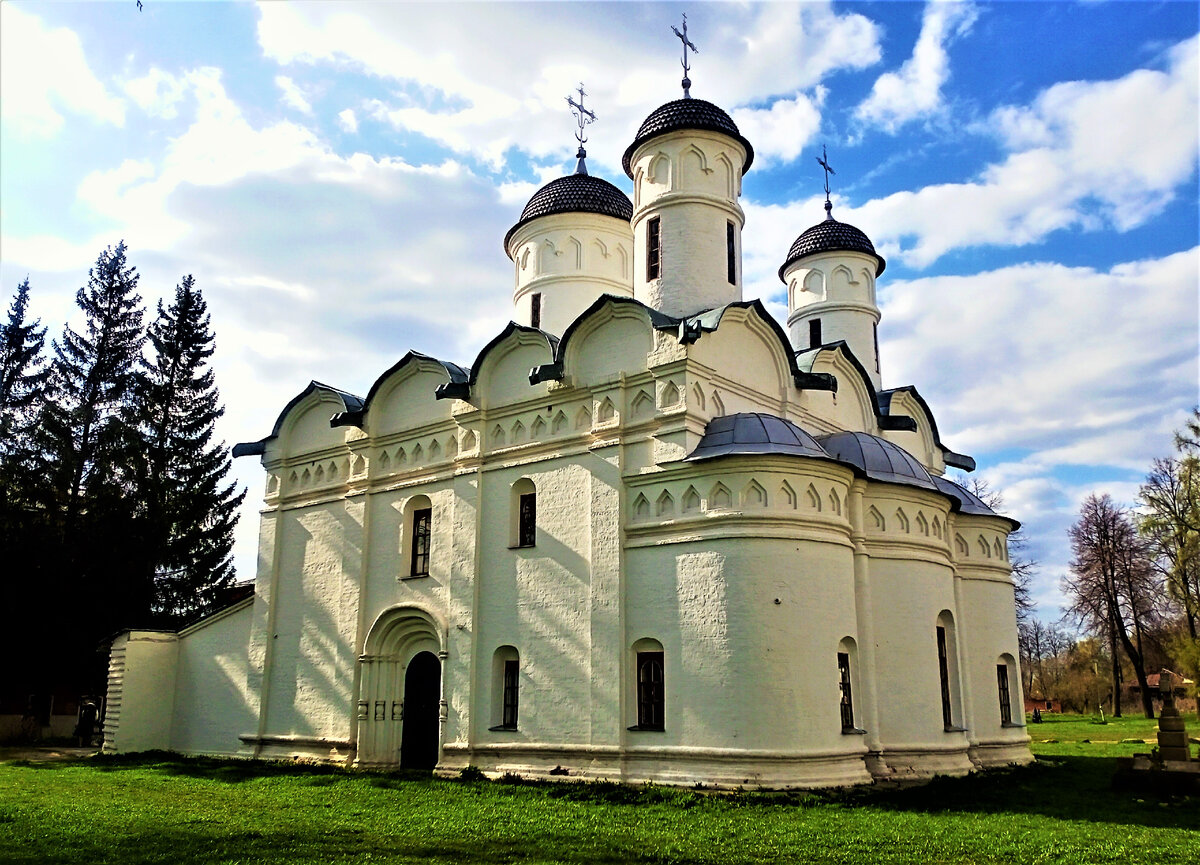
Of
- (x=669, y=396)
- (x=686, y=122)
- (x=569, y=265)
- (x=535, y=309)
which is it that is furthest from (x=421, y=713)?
(x=686, y=122)

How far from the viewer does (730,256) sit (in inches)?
658

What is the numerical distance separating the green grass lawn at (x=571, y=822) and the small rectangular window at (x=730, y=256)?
28.6ft

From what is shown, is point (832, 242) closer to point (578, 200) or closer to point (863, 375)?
point (863, 375)

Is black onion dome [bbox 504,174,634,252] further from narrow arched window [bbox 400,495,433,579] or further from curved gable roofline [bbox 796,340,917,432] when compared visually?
narrow arched window [bbox 400,495,433,579]

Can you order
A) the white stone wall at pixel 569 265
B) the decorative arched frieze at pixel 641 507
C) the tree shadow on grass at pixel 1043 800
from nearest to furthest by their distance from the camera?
the tree shadow on grass at pixel 1043 800, the decorative arched frieze at pixel 641 507, the white stone wall at pixel 569 265

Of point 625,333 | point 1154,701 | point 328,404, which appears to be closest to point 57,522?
point 328,404

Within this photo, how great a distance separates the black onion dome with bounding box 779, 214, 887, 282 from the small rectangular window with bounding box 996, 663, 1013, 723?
898 centimetres

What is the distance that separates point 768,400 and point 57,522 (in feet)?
67.0

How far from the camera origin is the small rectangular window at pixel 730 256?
1661cm

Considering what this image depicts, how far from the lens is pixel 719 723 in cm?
1209

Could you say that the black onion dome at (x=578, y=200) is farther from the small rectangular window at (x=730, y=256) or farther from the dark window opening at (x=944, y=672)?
the dark window opening at (x=944, y=672)

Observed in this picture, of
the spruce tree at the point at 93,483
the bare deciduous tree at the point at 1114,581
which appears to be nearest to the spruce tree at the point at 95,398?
the spruce tree at the point at 93,483

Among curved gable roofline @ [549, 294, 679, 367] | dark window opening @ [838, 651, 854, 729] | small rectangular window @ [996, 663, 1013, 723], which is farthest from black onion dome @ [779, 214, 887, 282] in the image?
dark window opening @ [838, 651, 854, 729]

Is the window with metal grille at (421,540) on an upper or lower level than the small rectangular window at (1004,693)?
upper
